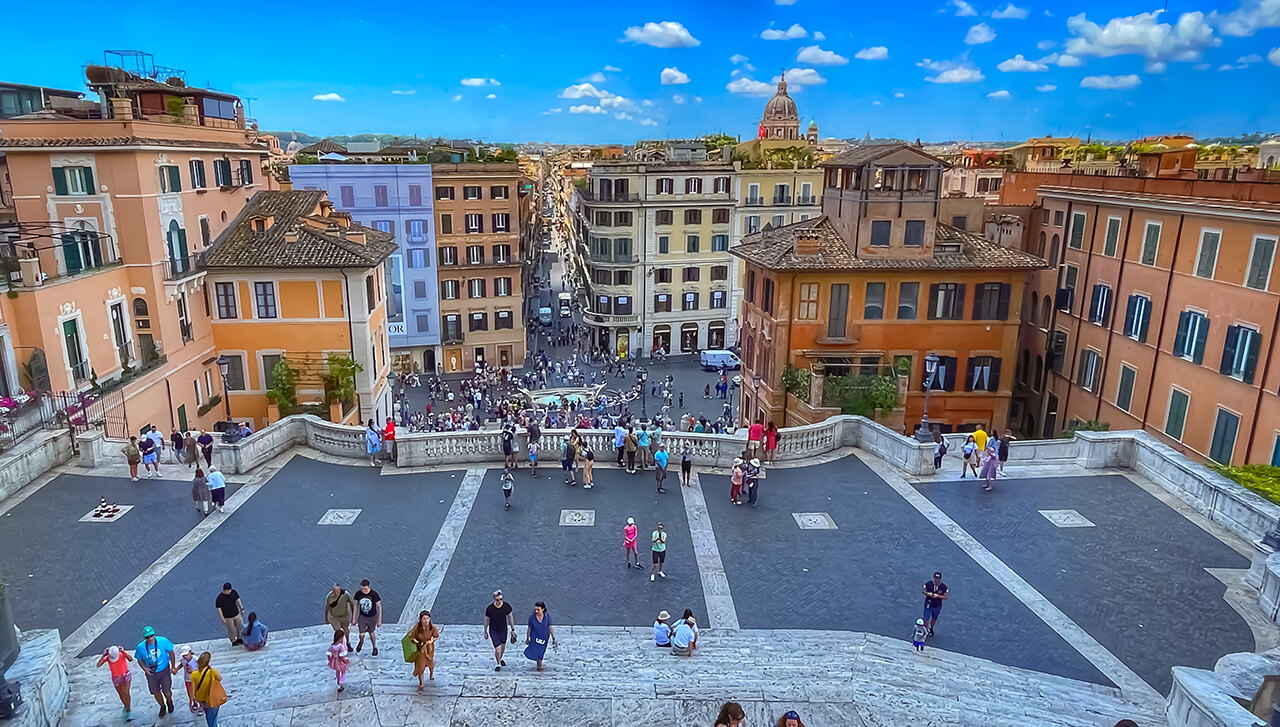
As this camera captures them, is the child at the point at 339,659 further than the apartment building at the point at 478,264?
No

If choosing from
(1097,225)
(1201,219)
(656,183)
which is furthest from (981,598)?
(656,183)

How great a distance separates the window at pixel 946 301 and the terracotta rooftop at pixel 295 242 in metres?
23.7

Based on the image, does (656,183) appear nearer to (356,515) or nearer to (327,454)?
(327,454)

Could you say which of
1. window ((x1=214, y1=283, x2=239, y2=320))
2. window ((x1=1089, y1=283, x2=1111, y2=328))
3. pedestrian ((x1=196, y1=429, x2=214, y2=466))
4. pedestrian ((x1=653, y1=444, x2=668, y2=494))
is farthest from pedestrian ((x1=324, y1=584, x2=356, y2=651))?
window ((x1=1089, y1=283, x2=1111, y2=328))

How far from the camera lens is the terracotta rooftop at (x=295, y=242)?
30.7m

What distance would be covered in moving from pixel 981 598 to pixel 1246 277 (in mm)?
17579

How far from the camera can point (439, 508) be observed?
19062mm

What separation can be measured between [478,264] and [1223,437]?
45756 mm

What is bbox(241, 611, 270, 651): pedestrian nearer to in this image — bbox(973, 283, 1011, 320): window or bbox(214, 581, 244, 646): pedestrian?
bbox(214, 581, 244, 646): pedestrian

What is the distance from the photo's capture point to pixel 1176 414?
26906mm

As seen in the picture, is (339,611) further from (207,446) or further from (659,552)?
(207,446)

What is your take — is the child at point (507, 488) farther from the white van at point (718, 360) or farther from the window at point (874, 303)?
the white van at point (718, 360)

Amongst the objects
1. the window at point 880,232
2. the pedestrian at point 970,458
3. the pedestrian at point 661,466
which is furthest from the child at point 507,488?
the window at point 880,232

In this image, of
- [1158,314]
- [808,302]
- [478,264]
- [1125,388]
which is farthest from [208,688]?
[478,264]
